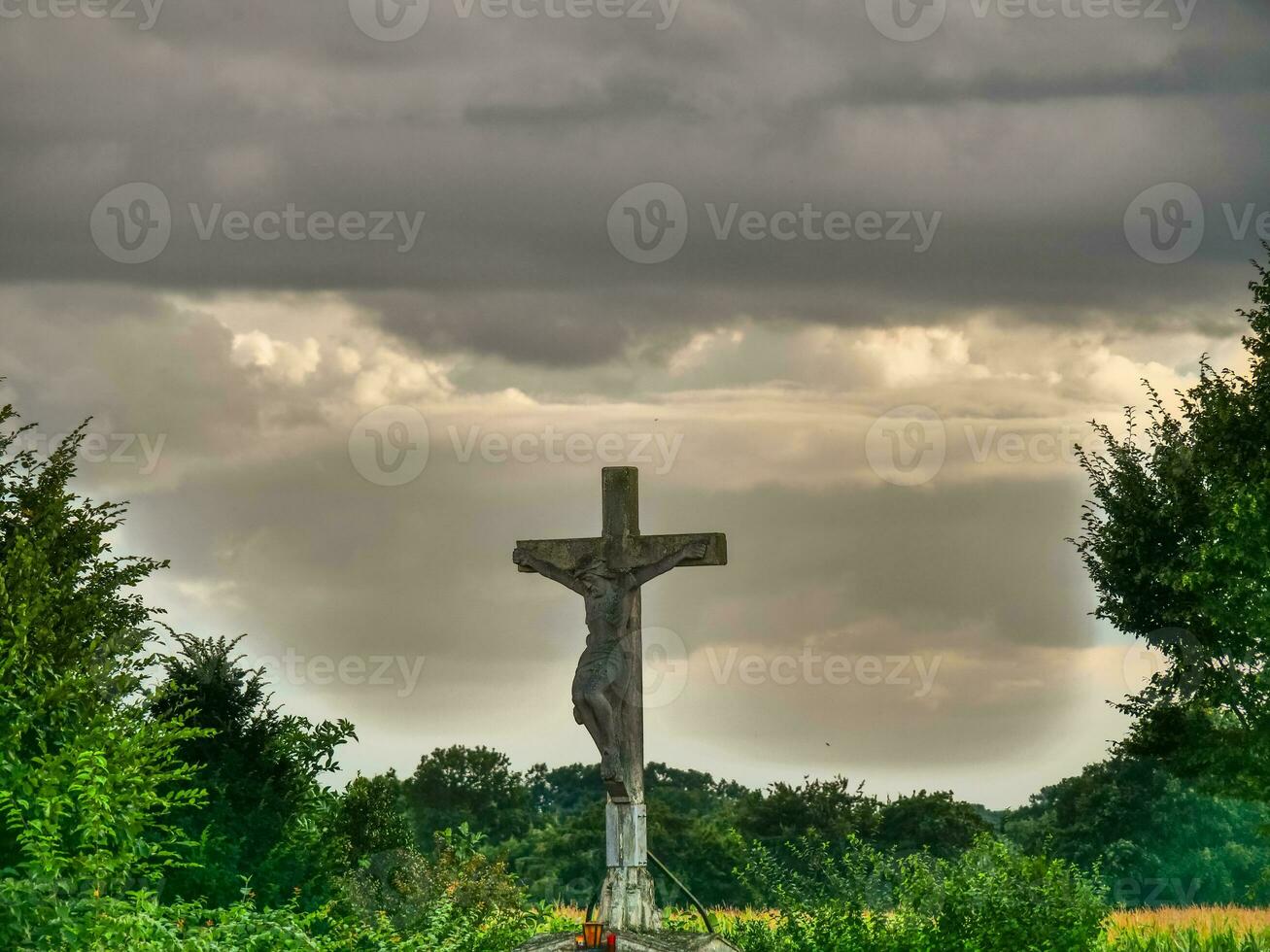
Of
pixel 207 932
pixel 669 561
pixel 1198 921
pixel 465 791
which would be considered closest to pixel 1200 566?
pixel 1198 921

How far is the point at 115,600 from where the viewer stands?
26.6 metres

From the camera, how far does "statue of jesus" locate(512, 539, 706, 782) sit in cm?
1485

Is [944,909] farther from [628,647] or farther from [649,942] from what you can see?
[628,647]

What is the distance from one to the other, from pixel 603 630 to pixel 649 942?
9.39ft

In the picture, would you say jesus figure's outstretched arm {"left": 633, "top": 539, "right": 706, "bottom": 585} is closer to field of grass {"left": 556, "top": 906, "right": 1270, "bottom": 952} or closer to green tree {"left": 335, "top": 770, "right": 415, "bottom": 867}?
field of grass {"left": 556, "top": 906, "right": 1270, "bottom": 952}

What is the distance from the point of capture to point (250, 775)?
19.2 metres

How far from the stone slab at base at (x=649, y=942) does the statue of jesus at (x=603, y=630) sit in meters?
1.42

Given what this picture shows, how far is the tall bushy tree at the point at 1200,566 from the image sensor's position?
22594 mm

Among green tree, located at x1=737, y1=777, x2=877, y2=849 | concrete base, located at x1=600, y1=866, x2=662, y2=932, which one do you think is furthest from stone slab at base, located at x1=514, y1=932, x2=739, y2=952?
green tree, located at x1=737, y1=777, x2=877, y2=849

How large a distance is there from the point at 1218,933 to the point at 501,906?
903 centimetres

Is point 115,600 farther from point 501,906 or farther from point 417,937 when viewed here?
point 417,937

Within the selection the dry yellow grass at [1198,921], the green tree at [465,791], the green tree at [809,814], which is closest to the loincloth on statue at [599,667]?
the dry yellow grass at [1198,921]

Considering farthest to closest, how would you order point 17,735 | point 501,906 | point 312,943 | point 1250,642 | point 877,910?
point 1250,642 < point 501,906 < point 877,910 < point 17,735 < point 312,943

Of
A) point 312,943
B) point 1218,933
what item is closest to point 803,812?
point 1218,933
